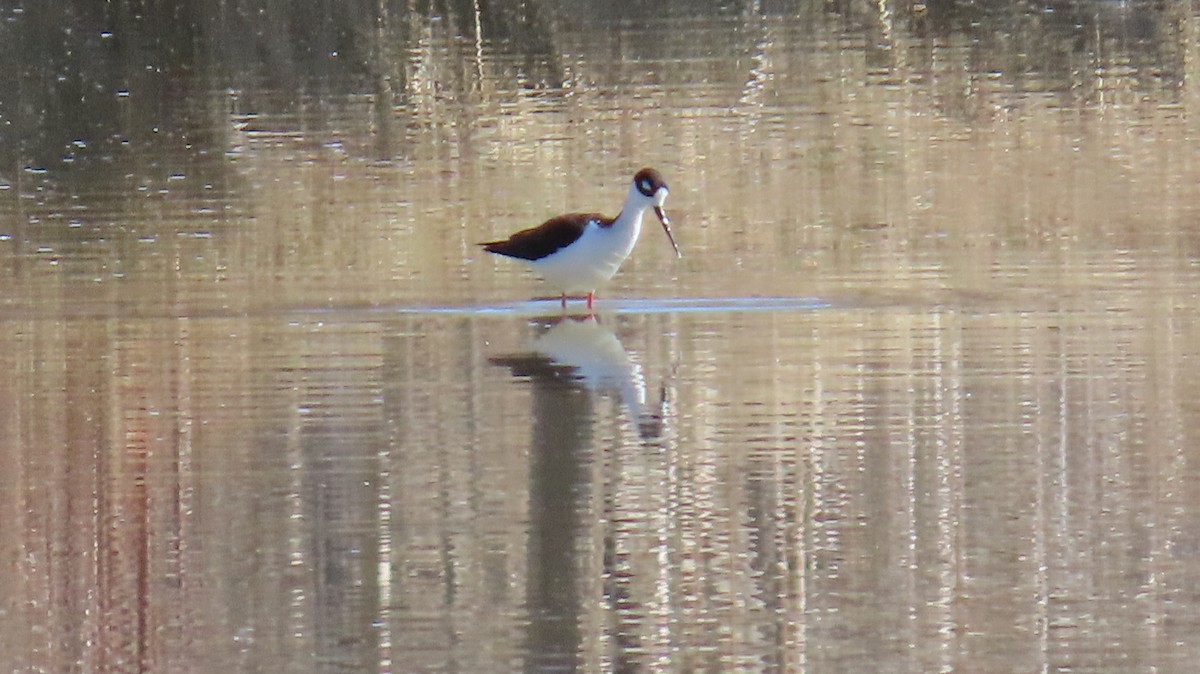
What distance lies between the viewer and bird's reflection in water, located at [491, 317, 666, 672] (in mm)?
6762

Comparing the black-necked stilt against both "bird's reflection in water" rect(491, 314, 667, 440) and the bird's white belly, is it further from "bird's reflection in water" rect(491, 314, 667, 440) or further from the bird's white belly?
"bird's reflection in water" rect(491, 314, 667, 440)

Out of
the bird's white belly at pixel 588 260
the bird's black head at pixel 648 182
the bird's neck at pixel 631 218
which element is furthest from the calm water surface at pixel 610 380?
the bird's black head at pixel 648 182

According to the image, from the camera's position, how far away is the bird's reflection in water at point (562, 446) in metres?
6.76

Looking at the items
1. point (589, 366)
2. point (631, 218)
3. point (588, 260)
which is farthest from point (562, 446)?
point (631, 218)

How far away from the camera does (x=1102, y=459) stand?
8.54 m

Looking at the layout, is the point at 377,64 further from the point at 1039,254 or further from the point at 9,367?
the point at 9,367

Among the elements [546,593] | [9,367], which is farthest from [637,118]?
[546,593]

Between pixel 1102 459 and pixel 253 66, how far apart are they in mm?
16424

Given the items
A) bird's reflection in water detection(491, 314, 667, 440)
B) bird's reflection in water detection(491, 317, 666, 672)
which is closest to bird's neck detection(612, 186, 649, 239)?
bird's reflection in water detection(491, 317, 666, 672)

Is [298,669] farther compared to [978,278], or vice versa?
[978,278]

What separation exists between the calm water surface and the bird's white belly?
175 millimetres

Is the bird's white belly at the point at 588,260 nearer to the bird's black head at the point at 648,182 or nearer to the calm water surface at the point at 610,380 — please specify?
the calm water surface at the point at 610,380

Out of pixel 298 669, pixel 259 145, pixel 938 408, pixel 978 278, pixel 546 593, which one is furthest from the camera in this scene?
pixel 259 145

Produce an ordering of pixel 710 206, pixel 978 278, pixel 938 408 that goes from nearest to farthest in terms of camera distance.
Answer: pixel 938 408 → pixel 978 278 → pixel 710 206
